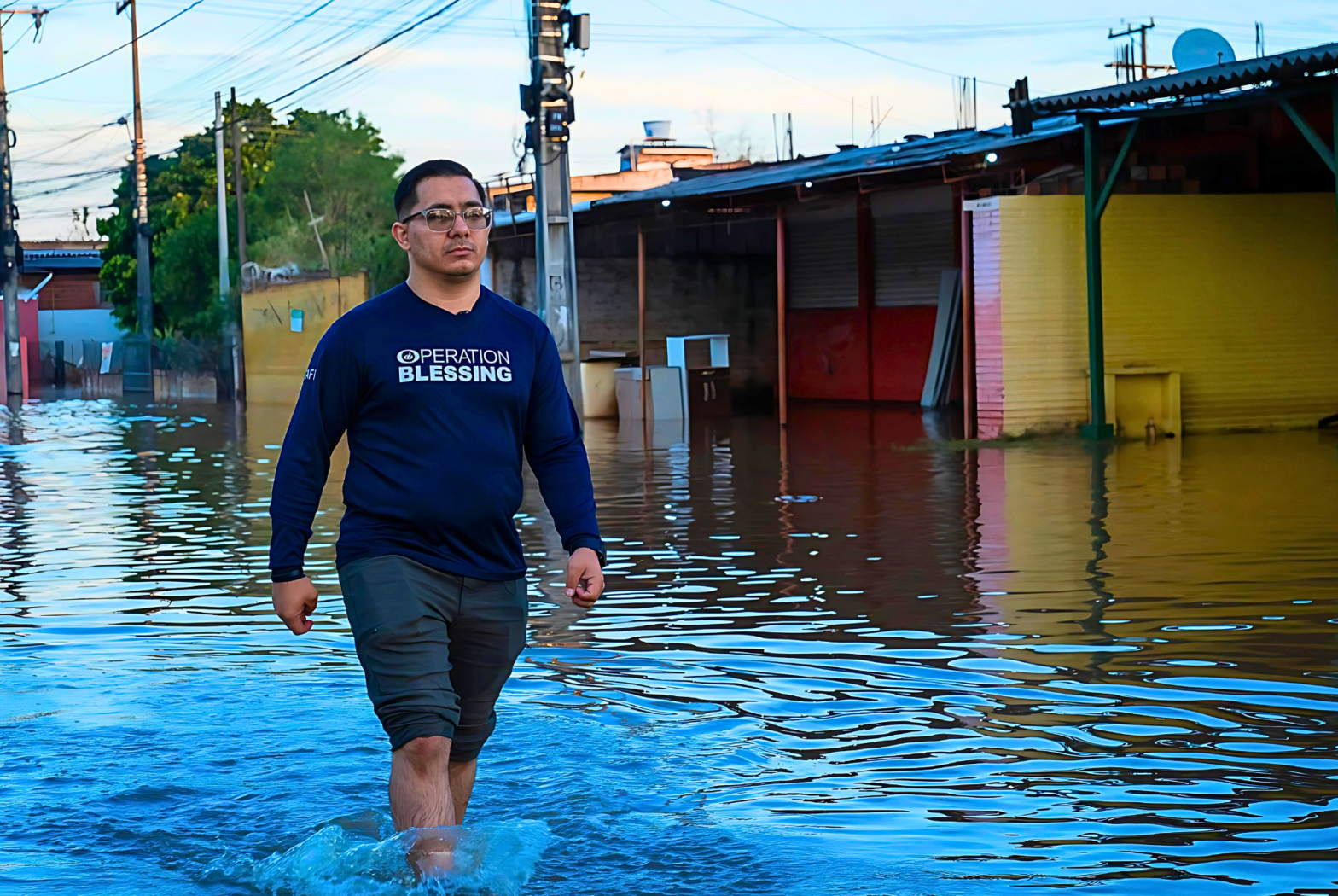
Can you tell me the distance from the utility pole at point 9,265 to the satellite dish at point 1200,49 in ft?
107

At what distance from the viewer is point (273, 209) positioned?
48.2m

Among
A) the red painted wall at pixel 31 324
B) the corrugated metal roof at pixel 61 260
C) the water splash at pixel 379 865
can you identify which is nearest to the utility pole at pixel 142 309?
the red painted wall at pixel 31 324

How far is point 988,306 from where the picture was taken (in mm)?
19344

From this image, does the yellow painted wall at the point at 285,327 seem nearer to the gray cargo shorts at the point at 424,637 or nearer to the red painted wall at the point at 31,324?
the red painted wall at the point at 31,324

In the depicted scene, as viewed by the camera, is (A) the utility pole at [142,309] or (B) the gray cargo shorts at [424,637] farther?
(A) the utility pole at [142,309]

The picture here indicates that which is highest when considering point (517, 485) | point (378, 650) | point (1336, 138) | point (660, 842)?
point (1336, 138)

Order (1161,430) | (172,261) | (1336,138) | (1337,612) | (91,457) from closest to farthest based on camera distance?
1. (1337,612)
2. (1336,138)
3. (1161,430)
4. (91,457)
5. (172,261)

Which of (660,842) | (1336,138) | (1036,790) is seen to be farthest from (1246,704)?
(1336,138)

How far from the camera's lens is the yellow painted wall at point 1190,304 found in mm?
19312

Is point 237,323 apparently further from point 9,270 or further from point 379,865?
point 379,865

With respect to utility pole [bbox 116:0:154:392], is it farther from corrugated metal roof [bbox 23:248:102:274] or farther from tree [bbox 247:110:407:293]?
corrugated metal roof [bbox 23:248:102:274]

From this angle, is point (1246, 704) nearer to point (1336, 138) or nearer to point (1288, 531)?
point (1288, 531)

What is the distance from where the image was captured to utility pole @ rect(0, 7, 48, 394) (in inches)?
1710

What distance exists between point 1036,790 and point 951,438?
15705 mm
